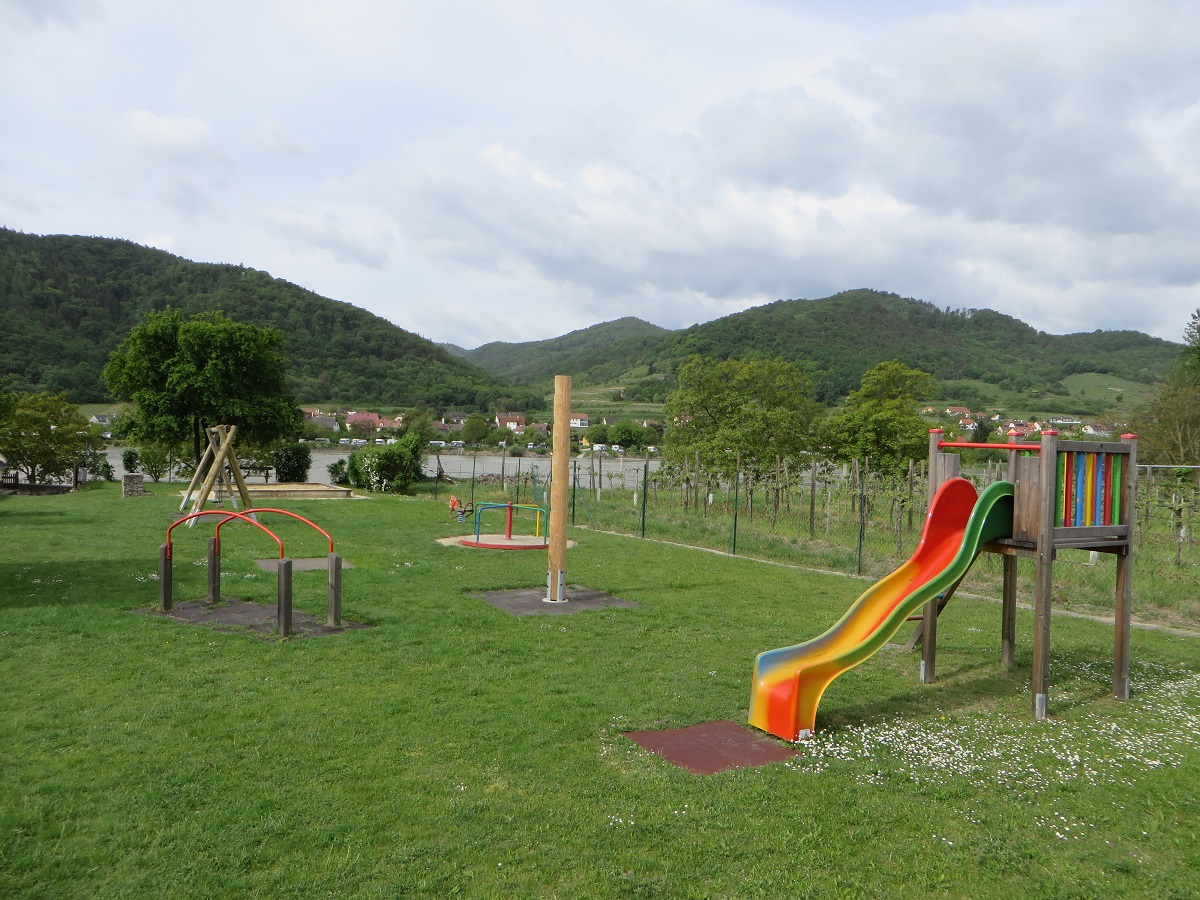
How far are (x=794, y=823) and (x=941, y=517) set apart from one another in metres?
3.39

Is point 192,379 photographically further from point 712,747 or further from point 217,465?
point 712,747

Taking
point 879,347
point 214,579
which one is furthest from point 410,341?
point 214,579

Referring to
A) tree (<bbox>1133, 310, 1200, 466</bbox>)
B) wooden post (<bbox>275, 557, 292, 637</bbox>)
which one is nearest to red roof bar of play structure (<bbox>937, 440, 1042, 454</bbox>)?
wooden post (<bbox>275, 557, 292, 637</bbox>)

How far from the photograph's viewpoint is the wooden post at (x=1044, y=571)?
20.9 ft

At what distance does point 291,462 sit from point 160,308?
42985 mm

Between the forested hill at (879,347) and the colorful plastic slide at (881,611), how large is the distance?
63.3 meters

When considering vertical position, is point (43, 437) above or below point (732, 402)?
below

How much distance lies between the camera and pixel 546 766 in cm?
493

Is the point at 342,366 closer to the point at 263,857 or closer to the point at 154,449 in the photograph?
the point at 154,449

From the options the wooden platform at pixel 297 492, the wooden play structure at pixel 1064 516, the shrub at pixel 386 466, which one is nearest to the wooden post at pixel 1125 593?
the wooden play structure at pixel 1064 516

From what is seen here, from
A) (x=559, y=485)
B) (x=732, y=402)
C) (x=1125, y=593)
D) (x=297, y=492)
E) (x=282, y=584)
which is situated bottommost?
(x=297, y=492)

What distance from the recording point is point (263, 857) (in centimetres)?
375

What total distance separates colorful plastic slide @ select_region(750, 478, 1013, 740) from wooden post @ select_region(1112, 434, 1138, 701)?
103cm

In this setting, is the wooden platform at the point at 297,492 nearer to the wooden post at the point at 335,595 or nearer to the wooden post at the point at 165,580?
the wooden post at the point at 165,580
